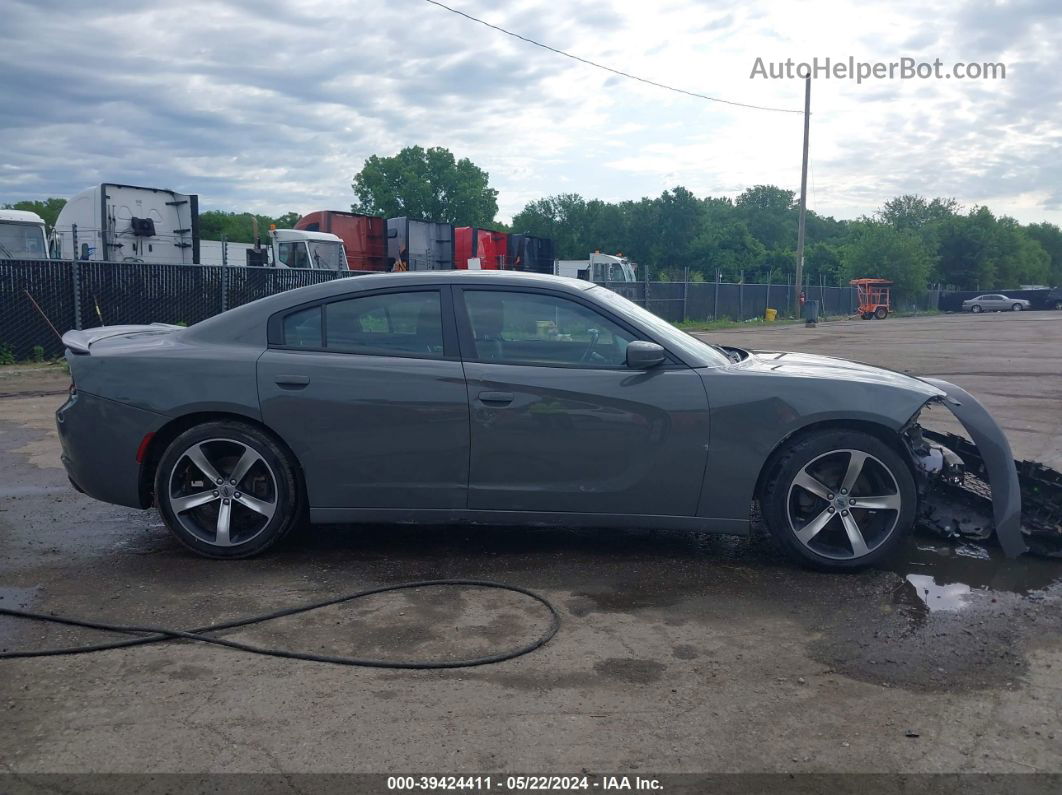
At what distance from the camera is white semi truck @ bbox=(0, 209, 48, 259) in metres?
19.8

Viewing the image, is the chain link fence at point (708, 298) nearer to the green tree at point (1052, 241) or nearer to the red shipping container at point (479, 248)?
the red shipping container at point (479, 248)

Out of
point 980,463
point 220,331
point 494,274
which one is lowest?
point 980,463

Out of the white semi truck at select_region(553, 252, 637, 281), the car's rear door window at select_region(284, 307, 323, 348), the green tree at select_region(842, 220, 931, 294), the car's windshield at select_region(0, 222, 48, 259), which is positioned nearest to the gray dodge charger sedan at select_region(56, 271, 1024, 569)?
the car's rear door window at select_region(284, 307, 323, 348)

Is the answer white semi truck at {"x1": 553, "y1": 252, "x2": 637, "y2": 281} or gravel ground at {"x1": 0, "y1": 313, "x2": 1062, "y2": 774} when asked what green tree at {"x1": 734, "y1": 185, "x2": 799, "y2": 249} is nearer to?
white semi truck at {"x1": 553, "y1": 252, "x2": 637, "y2": 281}

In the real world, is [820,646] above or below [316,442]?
below

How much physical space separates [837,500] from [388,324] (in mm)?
2470

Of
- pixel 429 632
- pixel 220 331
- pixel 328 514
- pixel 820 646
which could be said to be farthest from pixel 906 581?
pixel 220 331

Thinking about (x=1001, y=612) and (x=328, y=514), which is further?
(x=328, y=514)

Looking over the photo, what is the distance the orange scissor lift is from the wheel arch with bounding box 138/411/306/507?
2008 inches

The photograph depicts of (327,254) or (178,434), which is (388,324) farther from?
(327,254)

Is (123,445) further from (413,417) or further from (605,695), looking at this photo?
(605,695)

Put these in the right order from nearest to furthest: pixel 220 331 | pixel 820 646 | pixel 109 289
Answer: pixel 820 646 → pixel 220 331 → pixel 109 289

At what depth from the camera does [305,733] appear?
3.01 metres

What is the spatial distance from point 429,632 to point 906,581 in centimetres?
239
